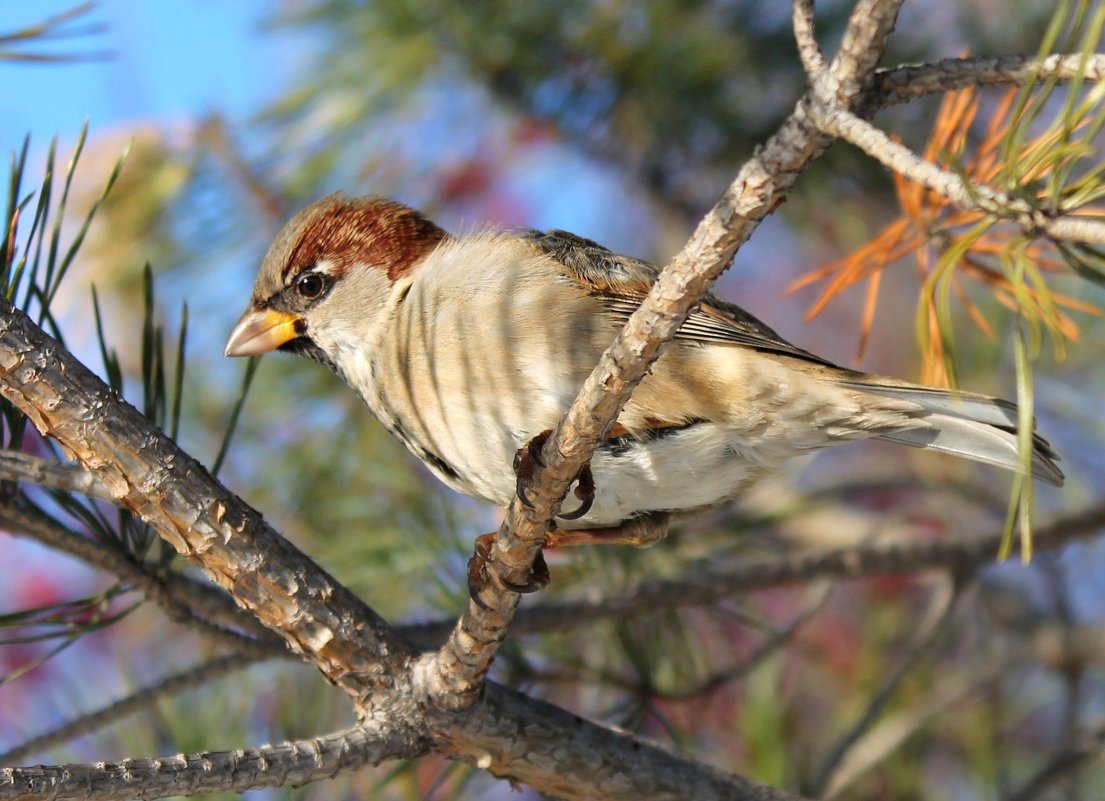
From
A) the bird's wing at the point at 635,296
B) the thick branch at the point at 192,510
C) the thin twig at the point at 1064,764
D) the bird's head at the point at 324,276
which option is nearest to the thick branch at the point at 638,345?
the thick branch at the point at 192,510

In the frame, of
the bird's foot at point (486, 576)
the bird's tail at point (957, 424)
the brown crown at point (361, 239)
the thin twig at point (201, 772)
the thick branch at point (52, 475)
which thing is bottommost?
the thin twig at point (201, 772)

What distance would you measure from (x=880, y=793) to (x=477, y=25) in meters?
2.53

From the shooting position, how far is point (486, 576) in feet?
5.87

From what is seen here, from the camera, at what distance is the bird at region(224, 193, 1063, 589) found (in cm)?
227

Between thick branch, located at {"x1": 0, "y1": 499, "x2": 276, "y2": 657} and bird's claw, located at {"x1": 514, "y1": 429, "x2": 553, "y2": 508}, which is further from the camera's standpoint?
thick branch, located at {"x1": 0, "y1": 499, "x2": 276, "y2": 657}

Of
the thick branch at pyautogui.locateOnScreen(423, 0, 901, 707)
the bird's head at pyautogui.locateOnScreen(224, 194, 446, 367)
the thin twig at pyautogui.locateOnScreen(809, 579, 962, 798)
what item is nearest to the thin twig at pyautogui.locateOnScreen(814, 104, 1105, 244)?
the thick branch at pyautogui.locateOnScreen(423, 0, 901, 707)

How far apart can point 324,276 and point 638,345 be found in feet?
5.05

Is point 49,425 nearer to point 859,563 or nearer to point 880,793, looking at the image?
point 859,563

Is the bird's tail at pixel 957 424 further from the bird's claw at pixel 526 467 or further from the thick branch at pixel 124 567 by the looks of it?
the thick branch at pixel 124 567

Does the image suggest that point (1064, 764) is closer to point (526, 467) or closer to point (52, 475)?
point (526, 467)

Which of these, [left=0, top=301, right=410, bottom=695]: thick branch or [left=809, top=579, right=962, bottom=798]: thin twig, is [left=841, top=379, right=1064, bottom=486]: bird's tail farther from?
[left=0, top=301, right=410, bottom=695]: thick branch

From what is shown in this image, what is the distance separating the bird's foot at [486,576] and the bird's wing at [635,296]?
1.82 ft

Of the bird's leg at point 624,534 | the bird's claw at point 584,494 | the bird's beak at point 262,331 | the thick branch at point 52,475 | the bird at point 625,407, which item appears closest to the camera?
the thick branch at point 52,475

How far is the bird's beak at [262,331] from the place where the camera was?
2.76m
